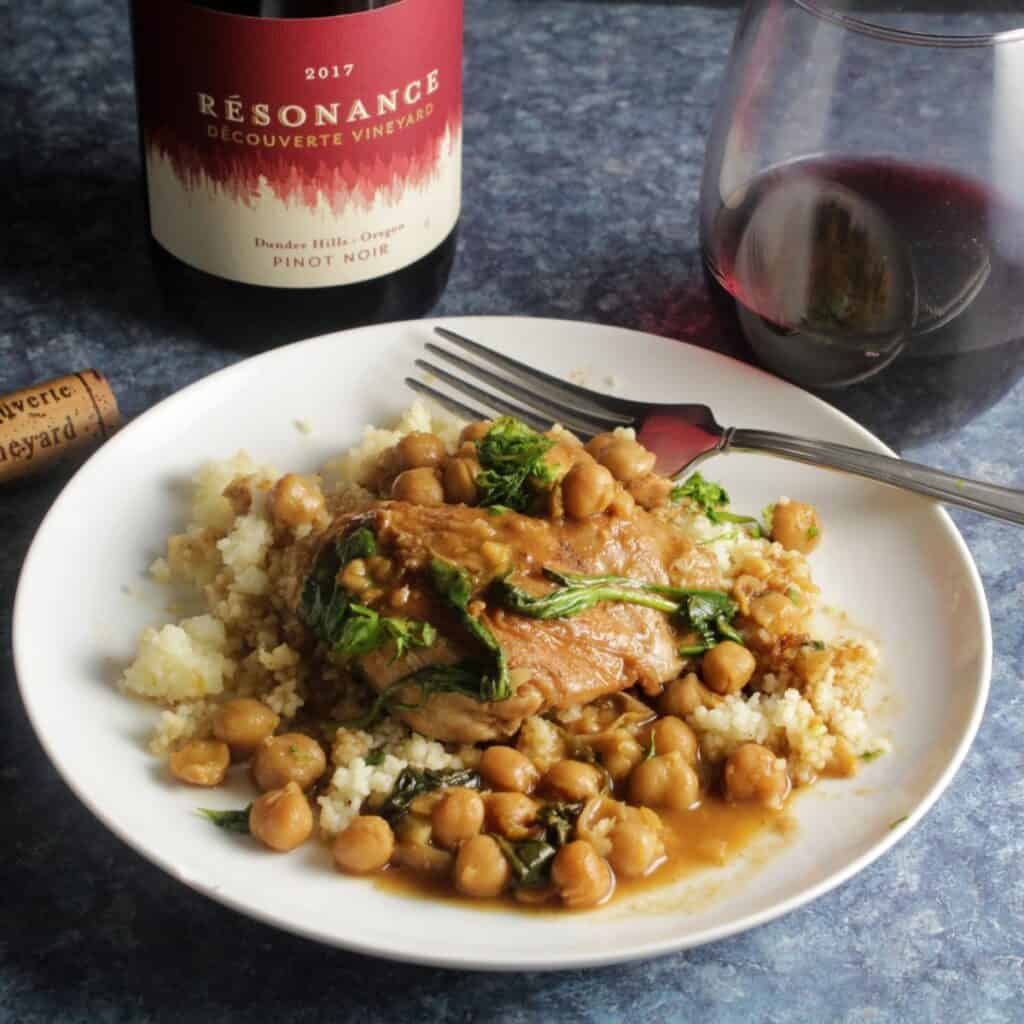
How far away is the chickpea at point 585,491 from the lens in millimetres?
2719

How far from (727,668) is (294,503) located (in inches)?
33.6

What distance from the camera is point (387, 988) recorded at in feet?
8.10

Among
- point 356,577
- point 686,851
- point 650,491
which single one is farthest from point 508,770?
point 650,491

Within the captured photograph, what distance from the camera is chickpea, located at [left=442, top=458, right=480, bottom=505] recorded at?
2.84m

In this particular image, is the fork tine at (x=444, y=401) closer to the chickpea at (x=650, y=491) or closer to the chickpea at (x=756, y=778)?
the chickpea at (x=650, y=491)

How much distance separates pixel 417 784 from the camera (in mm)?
2570

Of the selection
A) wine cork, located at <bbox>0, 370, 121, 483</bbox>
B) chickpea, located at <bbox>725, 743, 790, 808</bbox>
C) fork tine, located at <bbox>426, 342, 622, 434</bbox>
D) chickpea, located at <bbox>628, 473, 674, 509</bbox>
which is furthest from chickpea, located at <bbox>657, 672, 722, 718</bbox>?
wine cork, located at <bbox>0, 370, 121, 483</bbox>

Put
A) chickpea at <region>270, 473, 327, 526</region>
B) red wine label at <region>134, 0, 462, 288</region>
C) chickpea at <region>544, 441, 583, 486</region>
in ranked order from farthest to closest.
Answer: red wine label at <region>134, 0, 462, 288</region> → chickpea at <region>270, 473, 327, 526</region> → chickpea at <region>544, 441, 583, 486</region>

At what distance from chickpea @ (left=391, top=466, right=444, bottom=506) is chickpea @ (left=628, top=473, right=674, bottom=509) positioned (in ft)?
1.20

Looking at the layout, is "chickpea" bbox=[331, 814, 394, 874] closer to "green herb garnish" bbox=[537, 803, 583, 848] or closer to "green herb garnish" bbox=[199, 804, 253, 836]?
"green herb garnish" bbox=[199, 804, 253, 836]

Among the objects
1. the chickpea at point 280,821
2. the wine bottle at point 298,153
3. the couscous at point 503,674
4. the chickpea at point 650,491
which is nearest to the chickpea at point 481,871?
the couscous at point 503,674

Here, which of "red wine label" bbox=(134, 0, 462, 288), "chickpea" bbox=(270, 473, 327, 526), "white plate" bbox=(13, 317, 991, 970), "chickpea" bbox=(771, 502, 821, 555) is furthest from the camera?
"red wine label" bbox=(134, 0, 462, 288)

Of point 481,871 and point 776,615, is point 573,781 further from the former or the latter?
point 776,615

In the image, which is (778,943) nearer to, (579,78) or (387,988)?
(387,988)
